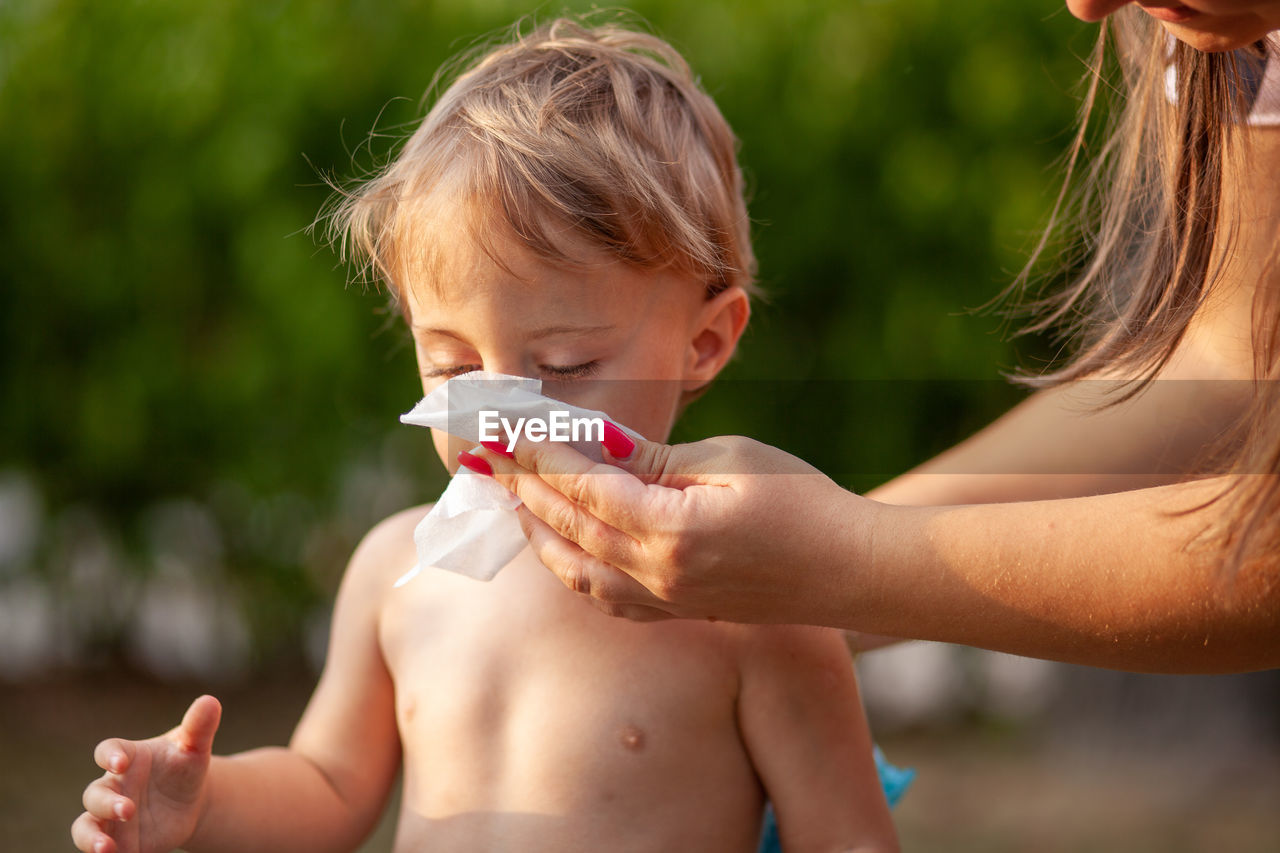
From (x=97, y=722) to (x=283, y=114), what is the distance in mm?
2047

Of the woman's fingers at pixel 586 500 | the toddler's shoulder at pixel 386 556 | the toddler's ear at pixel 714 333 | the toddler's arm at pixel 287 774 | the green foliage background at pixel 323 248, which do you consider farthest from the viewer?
the green foliage background at pixel 323 248

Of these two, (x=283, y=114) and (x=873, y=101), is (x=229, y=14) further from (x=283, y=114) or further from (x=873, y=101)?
(x=873, y=101)

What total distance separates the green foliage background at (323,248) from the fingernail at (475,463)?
172cm

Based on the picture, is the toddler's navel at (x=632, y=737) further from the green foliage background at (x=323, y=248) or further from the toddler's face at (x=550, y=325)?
the green foliage background at (x=323, y=248)

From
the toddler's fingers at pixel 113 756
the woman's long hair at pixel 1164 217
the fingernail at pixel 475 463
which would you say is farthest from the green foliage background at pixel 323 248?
the toddler's fingers at pixel 113 756

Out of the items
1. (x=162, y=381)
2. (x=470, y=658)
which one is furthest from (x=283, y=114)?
(x=470, y=658)

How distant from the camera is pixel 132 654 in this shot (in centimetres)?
389

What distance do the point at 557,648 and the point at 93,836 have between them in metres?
0.62

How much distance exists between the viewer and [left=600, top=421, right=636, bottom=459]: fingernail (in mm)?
1365

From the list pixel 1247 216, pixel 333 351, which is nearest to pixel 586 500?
pixel 1247 216

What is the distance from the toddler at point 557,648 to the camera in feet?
4.87

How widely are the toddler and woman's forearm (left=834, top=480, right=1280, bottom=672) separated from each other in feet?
1.08

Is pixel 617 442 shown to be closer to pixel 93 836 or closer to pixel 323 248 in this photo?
pixel 93 836

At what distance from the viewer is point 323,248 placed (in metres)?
3.14
